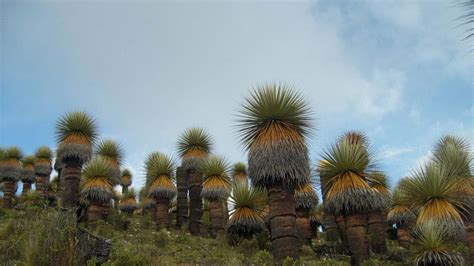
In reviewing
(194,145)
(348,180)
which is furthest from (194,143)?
(348,180)

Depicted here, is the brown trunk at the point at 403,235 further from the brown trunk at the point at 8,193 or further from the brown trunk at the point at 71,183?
the brown trunk at the point at 8,193

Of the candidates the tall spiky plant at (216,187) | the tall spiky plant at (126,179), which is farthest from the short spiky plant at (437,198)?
the tall spiky plant at (126,179)

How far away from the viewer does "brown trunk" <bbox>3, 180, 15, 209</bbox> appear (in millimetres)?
32219

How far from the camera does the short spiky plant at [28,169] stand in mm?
37359

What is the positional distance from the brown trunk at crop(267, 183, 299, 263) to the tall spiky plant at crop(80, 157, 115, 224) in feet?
36.6

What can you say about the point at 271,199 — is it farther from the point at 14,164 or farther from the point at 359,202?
the point at 14,164

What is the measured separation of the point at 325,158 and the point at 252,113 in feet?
12.0

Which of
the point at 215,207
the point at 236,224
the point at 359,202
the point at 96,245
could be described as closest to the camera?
the point at 96,245

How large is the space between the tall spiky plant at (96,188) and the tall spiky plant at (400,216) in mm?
15499

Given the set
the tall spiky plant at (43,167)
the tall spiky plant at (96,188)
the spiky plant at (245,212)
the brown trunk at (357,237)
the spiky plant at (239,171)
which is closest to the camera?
the brown trunk at (357,237)

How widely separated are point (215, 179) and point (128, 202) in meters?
17.8

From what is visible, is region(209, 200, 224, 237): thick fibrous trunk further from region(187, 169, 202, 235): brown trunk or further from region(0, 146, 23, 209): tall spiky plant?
region(0, 146, 23, 209): tall spiky plant

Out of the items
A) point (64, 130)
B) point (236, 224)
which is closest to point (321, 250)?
point (236, 224)

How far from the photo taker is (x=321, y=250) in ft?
A: 74.1
